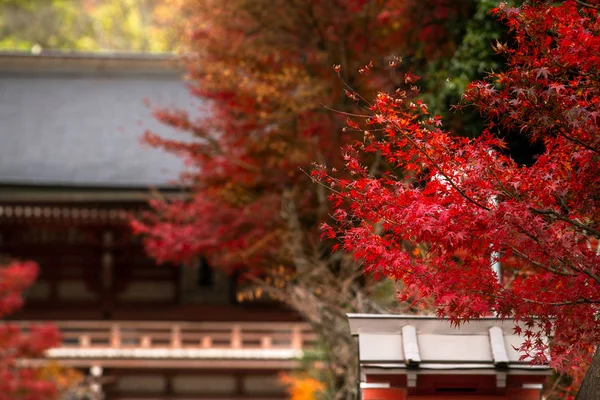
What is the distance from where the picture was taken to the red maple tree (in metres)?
16.1

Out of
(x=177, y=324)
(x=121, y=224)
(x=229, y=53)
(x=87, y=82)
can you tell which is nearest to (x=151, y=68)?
(x=87, y=82)

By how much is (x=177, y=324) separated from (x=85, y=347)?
1.93 meters

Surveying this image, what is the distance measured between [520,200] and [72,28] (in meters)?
35.8

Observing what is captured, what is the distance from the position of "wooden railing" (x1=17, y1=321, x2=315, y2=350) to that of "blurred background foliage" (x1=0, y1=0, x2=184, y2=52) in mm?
19290

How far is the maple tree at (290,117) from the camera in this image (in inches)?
457

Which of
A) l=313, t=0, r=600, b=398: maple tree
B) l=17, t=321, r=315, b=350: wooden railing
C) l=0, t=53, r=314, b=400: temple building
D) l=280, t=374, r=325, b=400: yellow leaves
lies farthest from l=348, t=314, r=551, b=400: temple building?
l=17, t=321, r=315, b=350: wooden railing

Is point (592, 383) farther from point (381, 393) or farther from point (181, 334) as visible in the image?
point (181, 334)

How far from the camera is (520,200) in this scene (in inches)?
207

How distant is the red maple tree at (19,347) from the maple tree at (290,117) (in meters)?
4.36

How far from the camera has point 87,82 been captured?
24.3 metres

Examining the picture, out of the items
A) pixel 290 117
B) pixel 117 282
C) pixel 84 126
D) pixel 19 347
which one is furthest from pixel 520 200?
pixel 84 126

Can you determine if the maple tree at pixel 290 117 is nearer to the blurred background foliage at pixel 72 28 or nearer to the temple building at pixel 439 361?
the temple building at pixel 439 361

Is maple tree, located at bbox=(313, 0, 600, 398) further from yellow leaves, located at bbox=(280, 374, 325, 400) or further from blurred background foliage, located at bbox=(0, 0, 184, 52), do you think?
blurred background foliage, located at bbox=(0, 0, 184, 52)

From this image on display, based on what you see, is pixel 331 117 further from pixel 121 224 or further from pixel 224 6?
pixel 121 224
